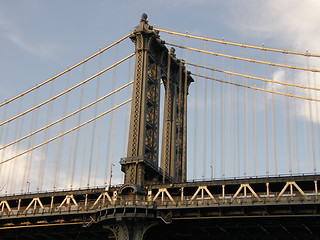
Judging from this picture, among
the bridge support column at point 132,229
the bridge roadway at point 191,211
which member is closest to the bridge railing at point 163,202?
the bridge roadway at point 191,211

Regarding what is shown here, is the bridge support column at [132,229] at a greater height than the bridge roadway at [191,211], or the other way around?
the bridge roadway at [191,211]

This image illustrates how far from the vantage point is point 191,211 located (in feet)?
234

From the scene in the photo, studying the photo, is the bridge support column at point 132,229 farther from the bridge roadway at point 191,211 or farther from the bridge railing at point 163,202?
the bridge railing at point 163,202

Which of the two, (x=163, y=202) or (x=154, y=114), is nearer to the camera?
(x=163, y=202)

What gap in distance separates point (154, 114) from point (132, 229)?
20.5 meters

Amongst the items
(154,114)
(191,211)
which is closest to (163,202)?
(191,211)

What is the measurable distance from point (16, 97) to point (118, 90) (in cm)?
2011

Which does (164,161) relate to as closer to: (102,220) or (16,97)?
(102,220)

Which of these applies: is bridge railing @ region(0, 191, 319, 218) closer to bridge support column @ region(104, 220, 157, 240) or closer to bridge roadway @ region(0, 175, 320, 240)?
bridge roadway @ region(0, 175, 320, 240)

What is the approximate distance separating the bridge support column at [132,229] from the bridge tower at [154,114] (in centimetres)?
593

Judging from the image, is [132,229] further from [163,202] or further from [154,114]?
[154,114]

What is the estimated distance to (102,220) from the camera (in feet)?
236

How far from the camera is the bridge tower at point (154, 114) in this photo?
77.9 meters

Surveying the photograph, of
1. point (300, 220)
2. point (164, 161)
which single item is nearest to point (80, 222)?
point (164, 161)
